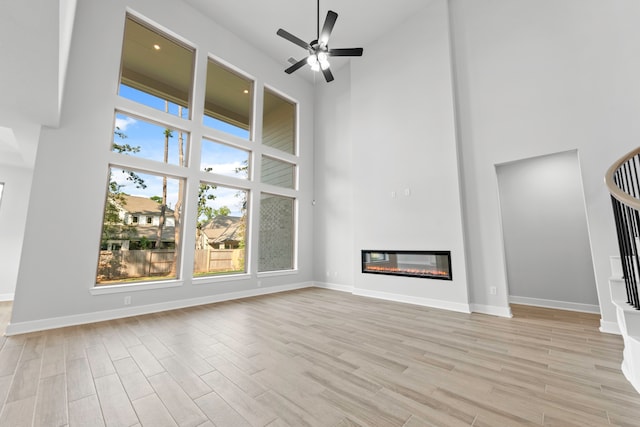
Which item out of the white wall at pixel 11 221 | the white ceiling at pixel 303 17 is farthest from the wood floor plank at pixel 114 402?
the white ceiling at pixel 303 17

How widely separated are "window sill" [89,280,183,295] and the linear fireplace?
146 inches

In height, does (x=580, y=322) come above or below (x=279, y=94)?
below

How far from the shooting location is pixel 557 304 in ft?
13.9

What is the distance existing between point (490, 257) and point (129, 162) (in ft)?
19.9

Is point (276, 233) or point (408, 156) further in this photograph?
point (276, 233)

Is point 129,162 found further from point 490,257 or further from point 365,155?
point 490,257

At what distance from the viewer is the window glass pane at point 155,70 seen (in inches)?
168

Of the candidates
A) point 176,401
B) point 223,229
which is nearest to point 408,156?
point 223,229

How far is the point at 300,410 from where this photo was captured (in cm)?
164

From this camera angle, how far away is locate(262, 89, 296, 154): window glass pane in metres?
6.27

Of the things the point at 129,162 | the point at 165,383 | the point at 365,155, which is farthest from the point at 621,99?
the point at 129,162

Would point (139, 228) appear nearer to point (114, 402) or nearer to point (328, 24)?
point (114, 402)

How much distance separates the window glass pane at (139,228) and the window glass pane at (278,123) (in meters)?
2.52

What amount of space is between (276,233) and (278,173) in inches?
60.5
